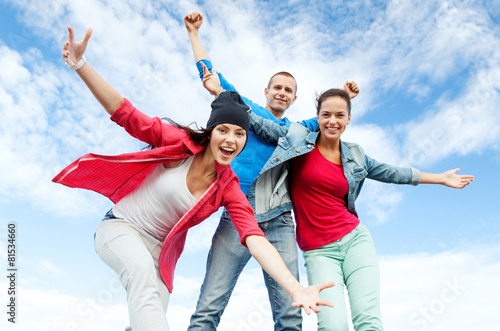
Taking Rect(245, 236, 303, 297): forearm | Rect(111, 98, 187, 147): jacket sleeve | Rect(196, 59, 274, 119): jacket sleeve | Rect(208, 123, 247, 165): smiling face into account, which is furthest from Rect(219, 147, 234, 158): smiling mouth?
Rect(196, 59, 274, 119): jacket sleeve

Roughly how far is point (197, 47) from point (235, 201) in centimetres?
194

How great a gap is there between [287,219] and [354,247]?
68cm

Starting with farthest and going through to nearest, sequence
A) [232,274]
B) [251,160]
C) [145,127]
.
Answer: [251,160] < [232,274] < [145,127]

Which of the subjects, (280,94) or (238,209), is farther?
(280,94)

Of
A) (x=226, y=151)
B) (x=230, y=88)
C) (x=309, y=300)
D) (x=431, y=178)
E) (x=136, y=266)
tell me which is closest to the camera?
(x=309, y=300)

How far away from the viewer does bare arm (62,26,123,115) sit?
3.15 metres

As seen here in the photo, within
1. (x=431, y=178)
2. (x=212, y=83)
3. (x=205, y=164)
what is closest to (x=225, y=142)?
(x=205, y=164)

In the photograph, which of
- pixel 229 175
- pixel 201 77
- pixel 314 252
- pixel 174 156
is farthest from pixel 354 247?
pixel 201 77

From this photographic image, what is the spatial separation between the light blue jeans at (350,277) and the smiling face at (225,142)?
1265mm

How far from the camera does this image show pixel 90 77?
3.20 m

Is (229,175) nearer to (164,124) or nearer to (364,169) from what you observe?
(164,124)

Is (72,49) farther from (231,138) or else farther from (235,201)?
(235,201)

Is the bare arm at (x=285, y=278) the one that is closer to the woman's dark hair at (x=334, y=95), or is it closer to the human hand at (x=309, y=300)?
the human hand at (x=309, y=300)

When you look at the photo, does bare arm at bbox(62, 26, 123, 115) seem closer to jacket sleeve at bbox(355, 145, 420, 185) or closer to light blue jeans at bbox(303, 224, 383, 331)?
light blue jeans at bbox(303, 224, 383, 331)
